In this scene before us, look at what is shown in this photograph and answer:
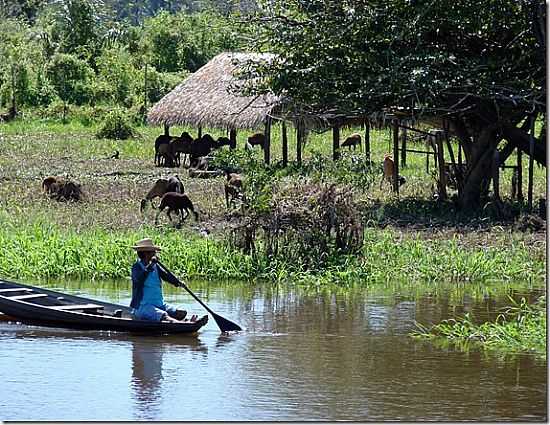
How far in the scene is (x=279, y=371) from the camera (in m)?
9.70

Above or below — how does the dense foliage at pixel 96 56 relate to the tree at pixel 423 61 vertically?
above

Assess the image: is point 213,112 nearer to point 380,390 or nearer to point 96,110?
point 96,110

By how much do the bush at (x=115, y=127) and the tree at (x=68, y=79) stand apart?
21.7 ft

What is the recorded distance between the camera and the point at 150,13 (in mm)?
85500

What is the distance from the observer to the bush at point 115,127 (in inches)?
1323

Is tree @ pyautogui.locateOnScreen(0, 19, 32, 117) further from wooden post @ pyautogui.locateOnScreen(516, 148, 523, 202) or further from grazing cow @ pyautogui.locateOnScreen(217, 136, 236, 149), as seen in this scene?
wooden post @ pyautogui.locateOnScreen(516, 148, 523, 202)

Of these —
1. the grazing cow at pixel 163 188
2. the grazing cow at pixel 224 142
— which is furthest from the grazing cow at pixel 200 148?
the grazing cow at pixel 163 188

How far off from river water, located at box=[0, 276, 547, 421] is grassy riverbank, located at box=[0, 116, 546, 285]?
1203 mm

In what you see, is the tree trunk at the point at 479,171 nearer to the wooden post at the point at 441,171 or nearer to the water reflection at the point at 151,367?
the wooden post at the point at 441,171

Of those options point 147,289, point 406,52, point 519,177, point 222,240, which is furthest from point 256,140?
point 147,289

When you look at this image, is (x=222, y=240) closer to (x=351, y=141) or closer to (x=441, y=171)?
(x=441, y=171)

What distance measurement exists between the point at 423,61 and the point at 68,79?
24598 mm

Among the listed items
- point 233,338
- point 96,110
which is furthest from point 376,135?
point 233,338

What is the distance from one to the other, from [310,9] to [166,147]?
9.26 m
